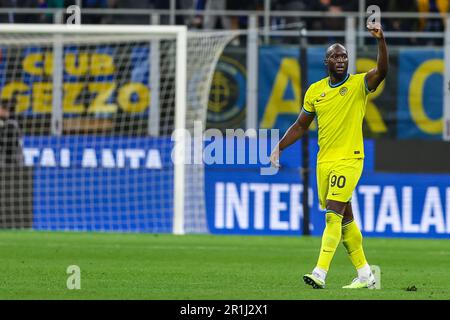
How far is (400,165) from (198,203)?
3415mm

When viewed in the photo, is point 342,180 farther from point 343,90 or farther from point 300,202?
point 300,202

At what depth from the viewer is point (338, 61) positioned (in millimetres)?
10484

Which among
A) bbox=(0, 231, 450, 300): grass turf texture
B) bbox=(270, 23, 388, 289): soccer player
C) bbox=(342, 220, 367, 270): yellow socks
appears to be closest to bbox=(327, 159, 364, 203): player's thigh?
bbox=(270, 23, 388, 289): soccer player

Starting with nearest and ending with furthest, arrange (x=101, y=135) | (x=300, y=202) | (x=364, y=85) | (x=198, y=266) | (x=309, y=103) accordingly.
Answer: (x=364, y=85) < (x=309, y=103) < (x=198, y=266) < (x=300, y=202) < (x=101, y=135)

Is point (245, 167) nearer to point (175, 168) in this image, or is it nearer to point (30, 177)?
point (175, 168)

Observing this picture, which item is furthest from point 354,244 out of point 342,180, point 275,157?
point 275,157

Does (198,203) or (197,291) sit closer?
(197,291)

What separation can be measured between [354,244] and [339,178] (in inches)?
25.6

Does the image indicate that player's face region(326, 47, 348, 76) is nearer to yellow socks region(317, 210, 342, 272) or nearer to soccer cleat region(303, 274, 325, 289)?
yellow socks region(317, 210, 342, 272)

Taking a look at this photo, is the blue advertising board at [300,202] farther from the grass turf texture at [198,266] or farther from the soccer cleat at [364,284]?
the soccer cleat at [364,284]

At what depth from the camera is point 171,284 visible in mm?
10898

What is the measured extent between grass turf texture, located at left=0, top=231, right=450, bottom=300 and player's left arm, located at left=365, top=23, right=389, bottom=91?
71.5 inches

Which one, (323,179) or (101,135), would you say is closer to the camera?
(323,179)
